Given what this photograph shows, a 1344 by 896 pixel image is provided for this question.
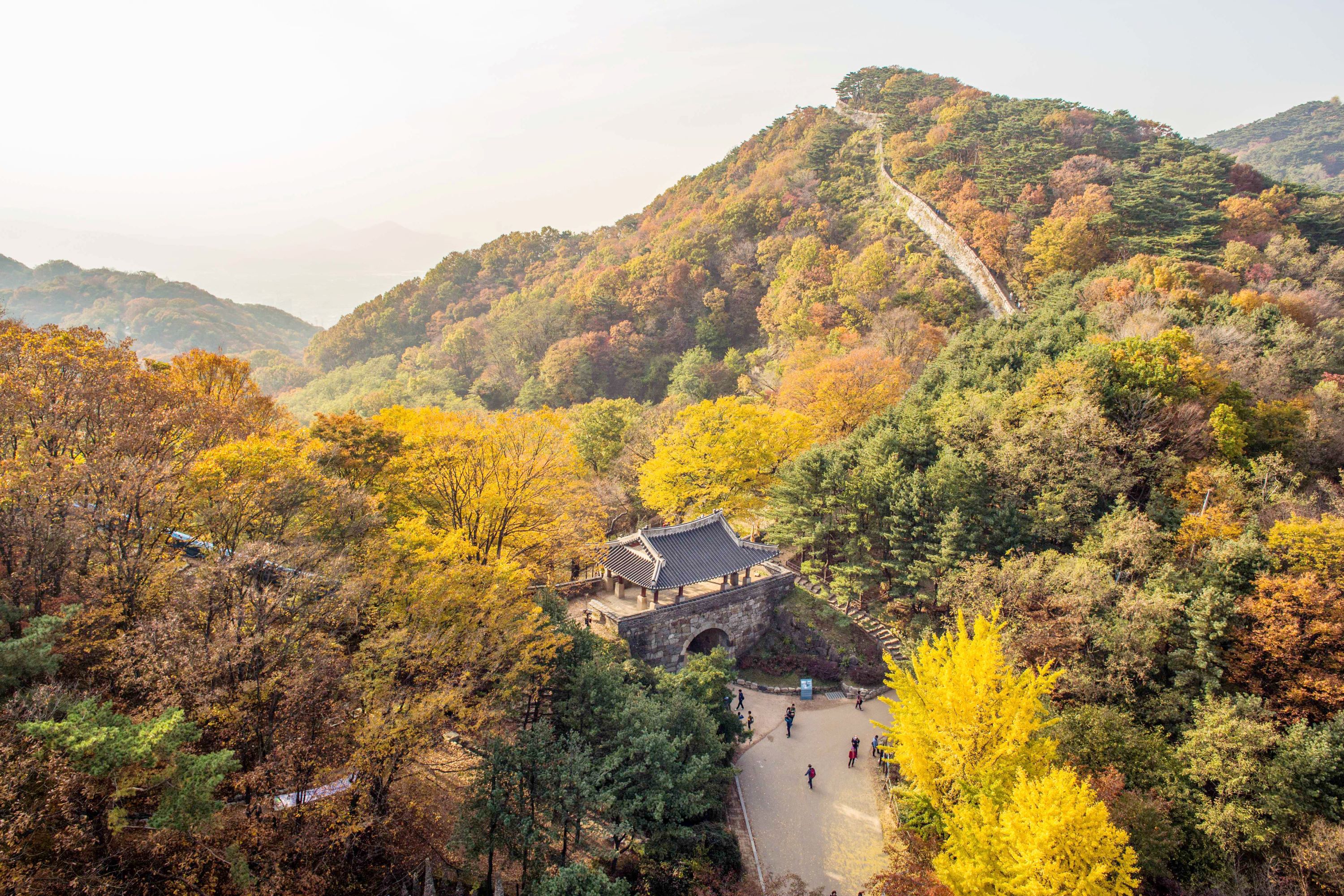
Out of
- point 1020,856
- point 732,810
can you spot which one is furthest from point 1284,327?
point 732,810

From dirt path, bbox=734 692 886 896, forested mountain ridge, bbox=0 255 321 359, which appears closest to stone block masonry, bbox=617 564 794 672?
dirt path, bbox=734 692 886 896

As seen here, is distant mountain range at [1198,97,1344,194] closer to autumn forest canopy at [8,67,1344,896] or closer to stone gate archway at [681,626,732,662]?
autumn forest canopy at [8,67,1344,896]

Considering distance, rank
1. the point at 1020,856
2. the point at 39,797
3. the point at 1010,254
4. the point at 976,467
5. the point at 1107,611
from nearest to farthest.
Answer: the point at 39,797 → the point at 1020,856 → the point at 1107,611 → the point at 976,467 → the point at 1010,254

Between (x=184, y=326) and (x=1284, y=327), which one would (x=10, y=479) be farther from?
(x=184, y=326)

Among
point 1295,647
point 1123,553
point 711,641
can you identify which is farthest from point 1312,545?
point 711,641

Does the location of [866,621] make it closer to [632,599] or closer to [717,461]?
[717,461]

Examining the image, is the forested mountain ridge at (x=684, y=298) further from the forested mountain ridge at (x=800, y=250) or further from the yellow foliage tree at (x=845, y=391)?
the yellow foliage tree at (x=845, y=391)
